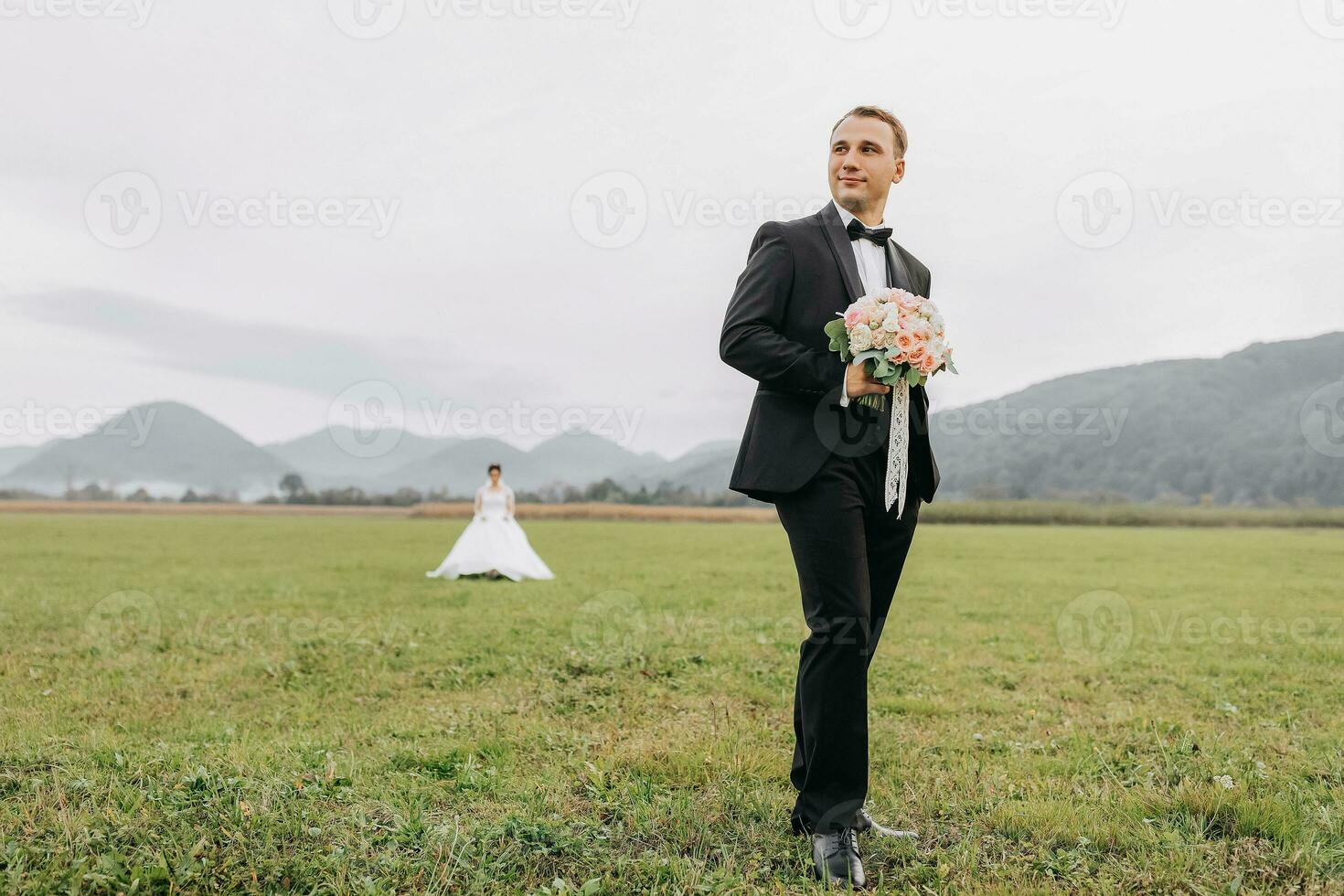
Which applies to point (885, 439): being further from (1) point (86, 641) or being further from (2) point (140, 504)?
(2) point (140, 504)

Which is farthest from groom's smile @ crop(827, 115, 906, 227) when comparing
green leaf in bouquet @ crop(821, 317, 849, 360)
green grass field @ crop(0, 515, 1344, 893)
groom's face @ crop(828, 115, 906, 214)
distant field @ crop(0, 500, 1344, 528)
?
distant field @ crop(0, 500, 1344, 528)

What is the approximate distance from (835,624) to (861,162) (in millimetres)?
2155

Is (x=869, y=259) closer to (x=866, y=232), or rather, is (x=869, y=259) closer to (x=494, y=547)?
(x=866, y=232)

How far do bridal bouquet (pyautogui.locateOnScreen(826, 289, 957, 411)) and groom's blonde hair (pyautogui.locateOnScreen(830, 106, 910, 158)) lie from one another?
90 cm

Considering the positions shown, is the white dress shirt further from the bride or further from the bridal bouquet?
the bride

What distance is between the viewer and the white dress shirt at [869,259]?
4449mm

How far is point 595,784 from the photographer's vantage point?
5121mm

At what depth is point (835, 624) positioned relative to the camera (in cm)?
402

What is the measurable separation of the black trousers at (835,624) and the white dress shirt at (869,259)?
2.76ft

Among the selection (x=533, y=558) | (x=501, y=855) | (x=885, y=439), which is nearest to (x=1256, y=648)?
(x=885, y=439)

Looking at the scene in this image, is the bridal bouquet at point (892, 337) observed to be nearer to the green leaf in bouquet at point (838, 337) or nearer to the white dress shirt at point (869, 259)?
the green leaf in bouquet at point (838, 337)

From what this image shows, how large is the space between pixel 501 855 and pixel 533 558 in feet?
49.5

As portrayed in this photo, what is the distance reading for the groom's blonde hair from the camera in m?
4.34

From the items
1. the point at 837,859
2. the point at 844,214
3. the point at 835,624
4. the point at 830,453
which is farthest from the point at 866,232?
the point at 837,859
